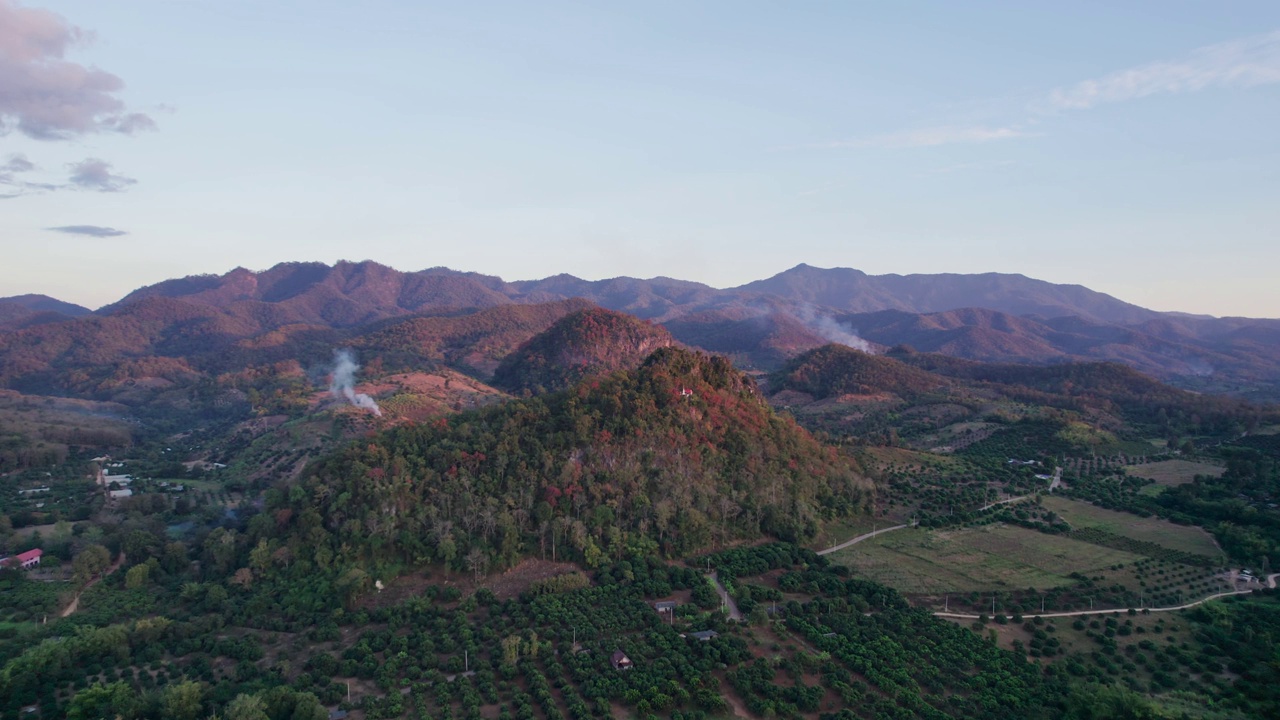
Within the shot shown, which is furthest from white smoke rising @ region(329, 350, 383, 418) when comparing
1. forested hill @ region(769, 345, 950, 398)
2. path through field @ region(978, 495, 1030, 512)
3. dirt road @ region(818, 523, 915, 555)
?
forested hill @ region(769, 345, 950, 398)

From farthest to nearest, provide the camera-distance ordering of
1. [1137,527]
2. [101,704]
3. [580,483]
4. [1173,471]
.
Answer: [1173,471] → [1137,527] → [580,483] → [101,704]

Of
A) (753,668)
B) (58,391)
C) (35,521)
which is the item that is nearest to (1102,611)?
(753,668)

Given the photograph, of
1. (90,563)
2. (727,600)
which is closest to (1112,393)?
(727,600)

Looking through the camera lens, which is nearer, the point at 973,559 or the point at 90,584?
the point at 90,584

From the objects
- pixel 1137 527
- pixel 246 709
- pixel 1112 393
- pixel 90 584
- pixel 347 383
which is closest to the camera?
pixel 246 709

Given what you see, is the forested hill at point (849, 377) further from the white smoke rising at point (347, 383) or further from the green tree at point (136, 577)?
the green tree at point (136, 577)

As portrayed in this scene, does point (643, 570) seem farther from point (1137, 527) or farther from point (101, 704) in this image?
point (1137, 527)
